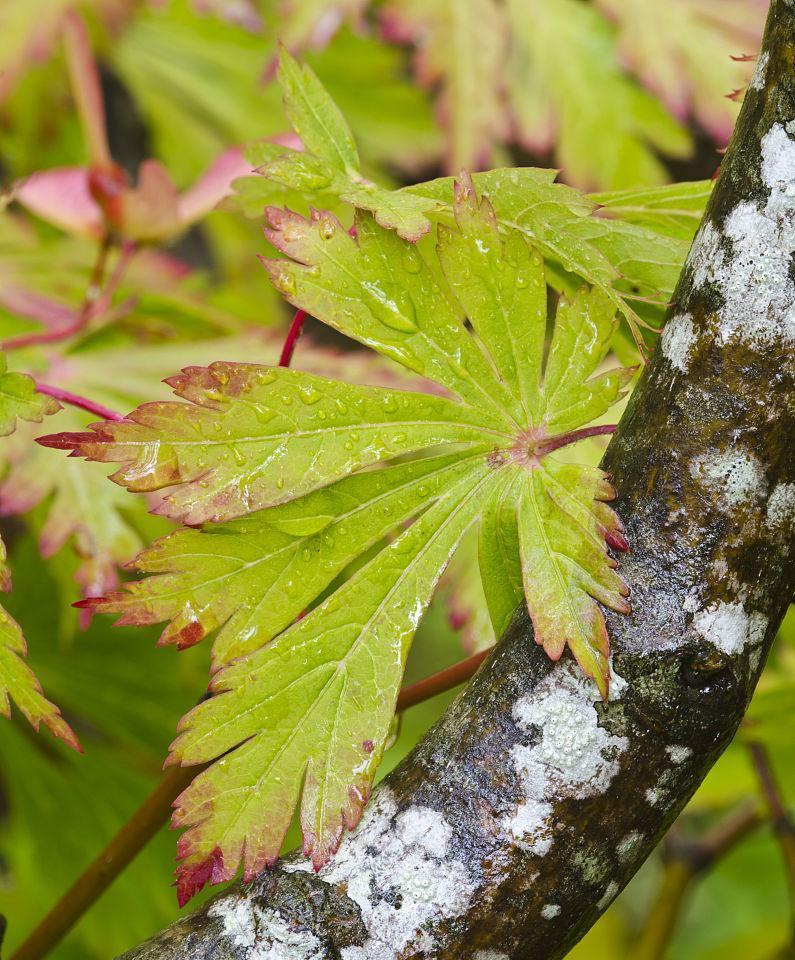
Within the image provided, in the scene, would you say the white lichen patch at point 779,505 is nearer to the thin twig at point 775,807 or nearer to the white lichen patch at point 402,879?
the white lichen patch at point 402,879

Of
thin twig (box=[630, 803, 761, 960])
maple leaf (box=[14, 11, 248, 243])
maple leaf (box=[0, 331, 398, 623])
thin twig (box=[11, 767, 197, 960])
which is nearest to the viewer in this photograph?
thin twig (box=[11, 767, 197, 960])

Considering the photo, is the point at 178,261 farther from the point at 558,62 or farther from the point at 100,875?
the point at 100,875

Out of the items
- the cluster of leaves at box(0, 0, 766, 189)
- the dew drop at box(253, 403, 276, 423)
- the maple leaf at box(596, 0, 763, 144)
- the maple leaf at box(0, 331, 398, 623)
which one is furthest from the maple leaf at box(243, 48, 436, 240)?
the maple leaf at box(596, 0, 763, 144)

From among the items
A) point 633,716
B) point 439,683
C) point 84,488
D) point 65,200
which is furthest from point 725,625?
point 65,200

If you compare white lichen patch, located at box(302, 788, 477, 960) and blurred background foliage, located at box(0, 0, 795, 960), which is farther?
blurred background foliage, located at box(0, 0, 795, 960)

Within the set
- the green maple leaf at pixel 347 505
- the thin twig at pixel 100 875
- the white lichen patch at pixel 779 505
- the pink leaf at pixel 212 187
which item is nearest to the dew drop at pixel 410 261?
the green maple leaf at pixel 347 505

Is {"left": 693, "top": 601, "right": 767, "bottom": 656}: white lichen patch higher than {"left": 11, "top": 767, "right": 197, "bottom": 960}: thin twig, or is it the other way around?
{"left": 693, "top": 601, "right": 767, "bottom": 656}: white lichen patch

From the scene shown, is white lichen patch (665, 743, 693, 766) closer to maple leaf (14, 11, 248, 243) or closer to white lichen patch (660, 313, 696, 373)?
white lichen patch (660, 313, 696, 373)

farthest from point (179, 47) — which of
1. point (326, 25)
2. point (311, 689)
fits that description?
point (311, 689)
